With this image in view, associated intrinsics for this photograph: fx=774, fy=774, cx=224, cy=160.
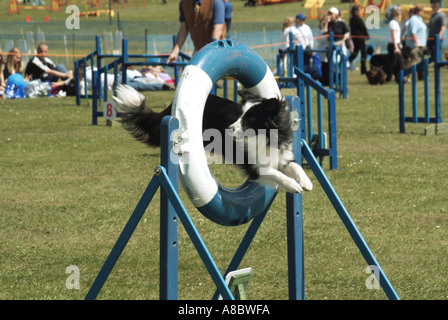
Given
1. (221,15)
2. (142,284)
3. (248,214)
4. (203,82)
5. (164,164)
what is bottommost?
(142,284)

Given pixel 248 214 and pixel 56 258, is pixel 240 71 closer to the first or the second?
pixel 248 214

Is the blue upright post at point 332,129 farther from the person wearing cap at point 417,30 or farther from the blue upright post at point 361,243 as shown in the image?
the person wearing cap at point 417,30

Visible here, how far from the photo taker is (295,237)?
4.15 metres

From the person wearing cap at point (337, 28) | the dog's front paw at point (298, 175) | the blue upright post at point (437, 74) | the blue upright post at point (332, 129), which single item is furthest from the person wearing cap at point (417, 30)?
the dog's front paw at point (298, 175)

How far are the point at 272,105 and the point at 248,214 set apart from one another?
1.91 ft

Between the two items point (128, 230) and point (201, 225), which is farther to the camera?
point (201, 225)

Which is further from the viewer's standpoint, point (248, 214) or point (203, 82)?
point (248, 214)

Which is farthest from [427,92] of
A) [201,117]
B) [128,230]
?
[128,230]

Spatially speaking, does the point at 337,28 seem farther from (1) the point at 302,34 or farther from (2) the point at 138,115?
(2) the point at 138,115

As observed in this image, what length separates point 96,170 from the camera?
28.1 ft

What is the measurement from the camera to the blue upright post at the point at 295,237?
13.6 ft

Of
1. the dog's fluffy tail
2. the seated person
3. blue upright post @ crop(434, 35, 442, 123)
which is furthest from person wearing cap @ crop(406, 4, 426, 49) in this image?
the dog's fluffy tail

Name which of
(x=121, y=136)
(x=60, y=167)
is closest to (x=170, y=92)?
(x=121, y=136)

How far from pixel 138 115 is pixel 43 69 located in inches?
515
